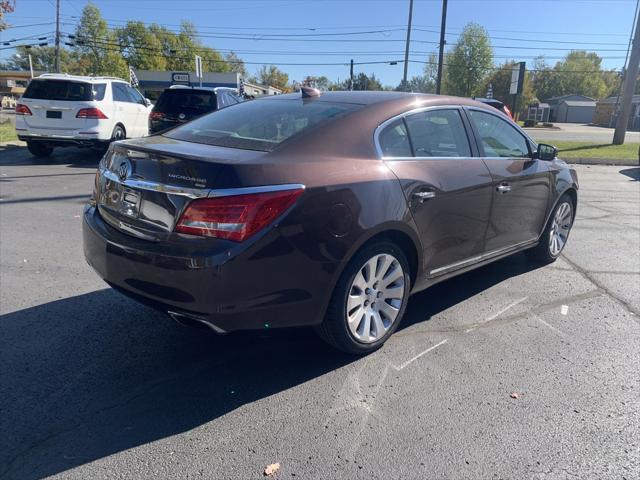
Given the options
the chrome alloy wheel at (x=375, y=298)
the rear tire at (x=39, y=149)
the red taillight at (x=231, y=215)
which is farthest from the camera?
the rear tire at (x=39, y=149)

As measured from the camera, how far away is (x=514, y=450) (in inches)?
97.6

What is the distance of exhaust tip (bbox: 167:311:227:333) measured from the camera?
266cm

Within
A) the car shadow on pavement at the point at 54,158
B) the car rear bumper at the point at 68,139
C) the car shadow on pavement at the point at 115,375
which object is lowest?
the car shadow on pavement at the point at 115,375

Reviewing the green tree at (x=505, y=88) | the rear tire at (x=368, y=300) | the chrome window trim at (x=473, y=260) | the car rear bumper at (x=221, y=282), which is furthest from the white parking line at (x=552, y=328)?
the green tree at (x=505, y=88)

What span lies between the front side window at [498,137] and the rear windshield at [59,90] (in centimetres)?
973

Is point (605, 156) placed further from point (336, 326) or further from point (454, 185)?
point (336, 326)

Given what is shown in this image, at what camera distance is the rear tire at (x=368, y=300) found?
9.96ft

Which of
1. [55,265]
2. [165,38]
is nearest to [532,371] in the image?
[55,265]

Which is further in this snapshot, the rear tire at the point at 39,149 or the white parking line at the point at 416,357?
the rear tire at the point at 39,149

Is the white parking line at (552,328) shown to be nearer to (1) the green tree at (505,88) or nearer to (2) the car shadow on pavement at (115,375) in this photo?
(2) the car shadow on pavement at (115,375)

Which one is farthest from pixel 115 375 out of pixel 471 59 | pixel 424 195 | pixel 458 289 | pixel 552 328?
pixel 471 59

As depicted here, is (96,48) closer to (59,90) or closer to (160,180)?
(59,90)

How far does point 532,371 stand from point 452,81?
77419 millimetres

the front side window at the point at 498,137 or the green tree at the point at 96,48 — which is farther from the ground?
the green tree at the point at 96,48
